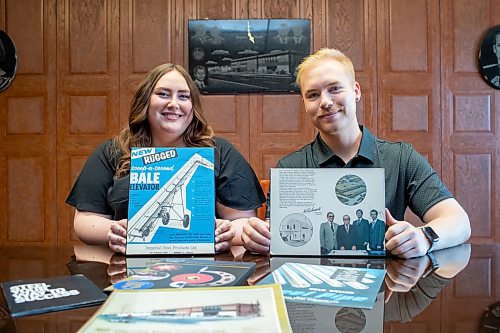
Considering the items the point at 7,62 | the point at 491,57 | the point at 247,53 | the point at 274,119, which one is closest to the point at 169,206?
the point at 274,119

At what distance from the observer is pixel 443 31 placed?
3.81 m

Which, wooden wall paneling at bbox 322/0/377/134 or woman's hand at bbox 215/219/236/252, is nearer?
woman's hand at bbox 215/219/236/252

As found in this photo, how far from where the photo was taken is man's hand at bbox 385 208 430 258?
3.58 ft

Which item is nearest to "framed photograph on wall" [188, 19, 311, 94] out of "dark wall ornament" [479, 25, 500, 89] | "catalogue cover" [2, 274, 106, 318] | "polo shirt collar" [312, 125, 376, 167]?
"dark wall ornament" [479, 25, 500, 89]

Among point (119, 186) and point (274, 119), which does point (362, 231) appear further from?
point (274, 119)

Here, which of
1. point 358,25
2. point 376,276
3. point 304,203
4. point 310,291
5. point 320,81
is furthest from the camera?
point 358,25

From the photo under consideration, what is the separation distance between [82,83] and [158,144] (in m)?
2.37

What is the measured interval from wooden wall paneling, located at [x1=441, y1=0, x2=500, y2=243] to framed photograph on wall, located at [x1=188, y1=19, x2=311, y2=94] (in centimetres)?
114

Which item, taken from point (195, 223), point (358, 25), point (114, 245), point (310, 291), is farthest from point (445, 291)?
point (358, 25)

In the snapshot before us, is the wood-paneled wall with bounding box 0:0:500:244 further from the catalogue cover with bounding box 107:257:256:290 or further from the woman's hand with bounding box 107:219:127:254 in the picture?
the catalogue cover with bounding box 107:257:256:290

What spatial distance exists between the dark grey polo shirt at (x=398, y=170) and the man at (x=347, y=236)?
443mm

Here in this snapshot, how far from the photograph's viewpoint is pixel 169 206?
46.4 inches

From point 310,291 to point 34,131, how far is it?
3.60 metres

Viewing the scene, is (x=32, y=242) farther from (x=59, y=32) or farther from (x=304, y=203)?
(x=304, y=203)
